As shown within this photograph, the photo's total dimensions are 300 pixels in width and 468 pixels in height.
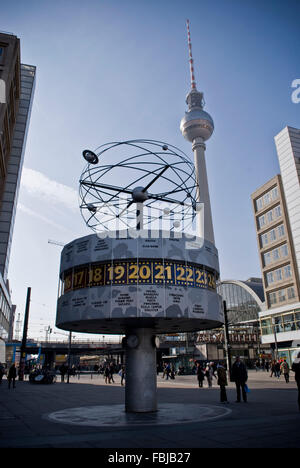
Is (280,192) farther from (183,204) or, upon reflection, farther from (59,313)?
(59,313)

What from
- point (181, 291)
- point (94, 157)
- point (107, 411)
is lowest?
point (107, 411)

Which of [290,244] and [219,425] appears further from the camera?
[290,244]

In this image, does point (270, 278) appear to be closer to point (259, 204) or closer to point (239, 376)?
point (259, 204)

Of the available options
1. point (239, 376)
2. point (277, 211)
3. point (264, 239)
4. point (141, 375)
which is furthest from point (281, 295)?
point (141, 375)

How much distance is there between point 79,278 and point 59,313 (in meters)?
1.95

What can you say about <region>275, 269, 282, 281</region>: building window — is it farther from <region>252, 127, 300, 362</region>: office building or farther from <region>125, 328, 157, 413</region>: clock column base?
<region>125, 328, 157, 413</region>: clock column base

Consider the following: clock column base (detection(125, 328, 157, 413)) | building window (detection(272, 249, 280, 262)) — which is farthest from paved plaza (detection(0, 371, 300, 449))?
building window (detection(272, 249, 280, 262))

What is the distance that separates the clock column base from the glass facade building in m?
72.9

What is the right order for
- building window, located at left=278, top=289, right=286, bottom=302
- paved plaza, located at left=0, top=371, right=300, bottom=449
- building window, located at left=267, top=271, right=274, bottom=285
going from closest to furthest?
paved plaza, located at left=0, top=371, right=300, bottom=449, building window, located at left=278, top=289, right=286, bottom=302, building window, located at left=267, top=271, right=274, bottom=285

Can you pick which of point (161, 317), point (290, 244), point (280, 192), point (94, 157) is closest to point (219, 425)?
point (161, 317)

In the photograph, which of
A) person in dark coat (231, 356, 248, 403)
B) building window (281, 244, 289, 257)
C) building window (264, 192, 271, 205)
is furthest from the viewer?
building window (264, 192, 271, 205)

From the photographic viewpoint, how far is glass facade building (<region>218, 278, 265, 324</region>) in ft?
295

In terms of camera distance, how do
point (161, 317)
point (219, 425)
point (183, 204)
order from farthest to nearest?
point (183, 204) < point (161, 317) < point (219, 425)
